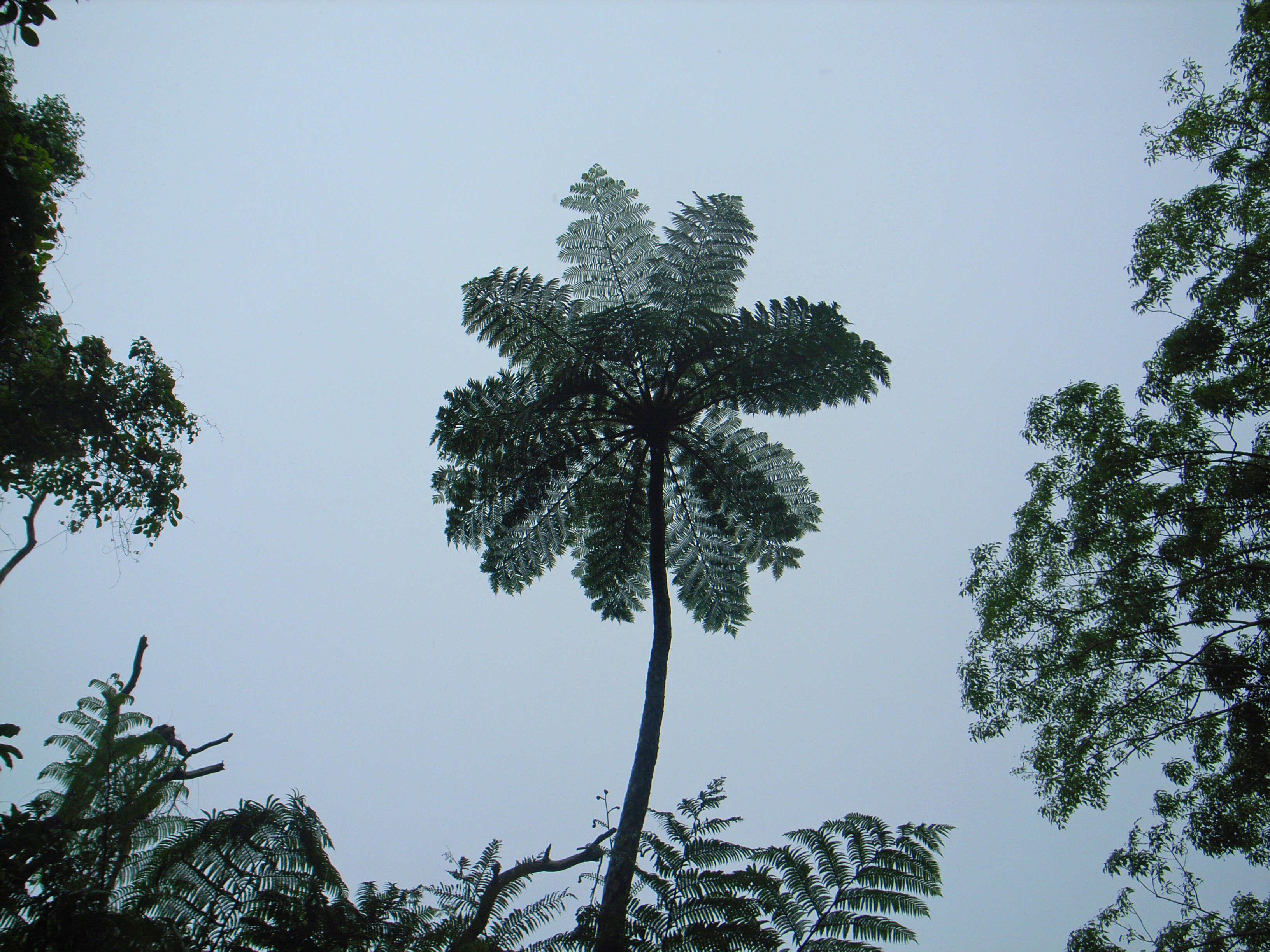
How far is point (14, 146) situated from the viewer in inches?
119

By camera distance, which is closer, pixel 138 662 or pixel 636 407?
pixel 138 662

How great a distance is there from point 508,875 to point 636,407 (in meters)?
3.93

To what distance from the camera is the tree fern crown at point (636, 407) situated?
19.6 feet

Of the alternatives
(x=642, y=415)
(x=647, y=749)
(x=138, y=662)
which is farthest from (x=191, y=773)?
(x=642, y=415)

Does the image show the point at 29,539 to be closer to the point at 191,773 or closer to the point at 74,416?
the point at 74,416

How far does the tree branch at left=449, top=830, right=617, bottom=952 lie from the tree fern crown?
7.64 ft

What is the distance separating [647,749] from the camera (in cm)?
531

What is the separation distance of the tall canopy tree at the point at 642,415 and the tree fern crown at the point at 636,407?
0.05 ft

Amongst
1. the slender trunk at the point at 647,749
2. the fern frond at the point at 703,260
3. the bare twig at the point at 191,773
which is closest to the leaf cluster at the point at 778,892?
the slender trunk at the point at 647,749

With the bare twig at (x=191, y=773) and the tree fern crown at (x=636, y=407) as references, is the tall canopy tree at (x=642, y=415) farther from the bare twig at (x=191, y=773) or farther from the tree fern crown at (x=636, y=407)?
the bare twig at (x=191, y=773)

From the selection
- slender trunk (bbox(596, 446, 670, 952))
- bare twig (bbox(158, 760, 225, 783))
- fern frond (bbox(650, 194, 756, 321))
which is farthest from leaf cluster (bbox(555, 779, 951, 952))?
fern frond (bbox(650, 194, 756, 321))

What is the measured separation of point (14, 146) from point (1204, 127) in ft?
31.6

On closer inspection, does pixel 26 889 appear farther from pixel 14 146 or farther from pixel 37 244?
pixel 14 146

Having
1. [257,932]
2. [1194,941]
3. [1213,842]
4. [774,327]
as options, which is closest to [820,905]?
[257,932]
